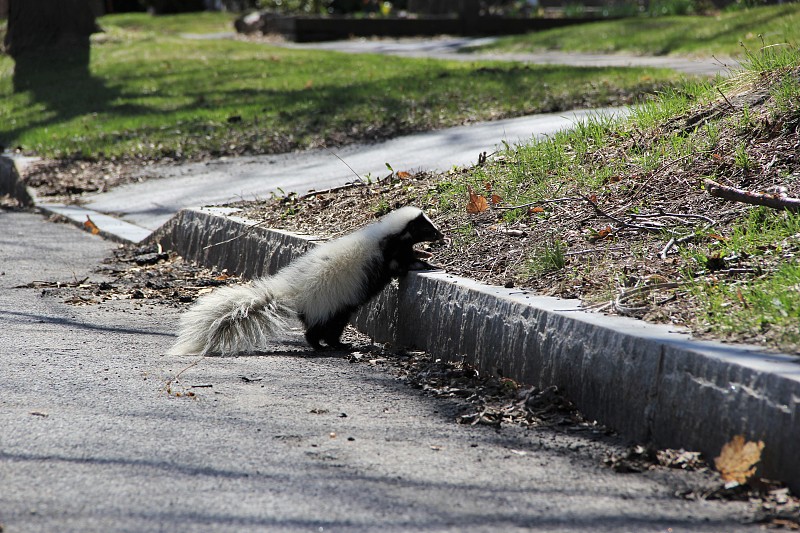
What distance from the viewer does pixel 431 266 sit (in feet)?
19.2

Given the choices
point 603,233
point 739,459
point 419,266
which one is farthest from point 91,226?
point 739,459

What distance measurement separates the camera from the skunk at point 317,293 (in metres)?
5.67

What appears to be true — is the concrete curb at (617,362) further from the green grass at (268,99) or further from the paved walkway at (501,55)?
the paved walkway at (501,55)

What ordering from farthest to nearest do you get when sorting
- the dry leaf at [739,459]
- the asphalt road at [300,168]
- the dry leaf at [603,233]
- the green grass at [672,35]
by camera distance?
the green grass at [672,35] < the asphalt road at [300,168] < the dry leaf at [603,233] < the dry leaf at [739,459]

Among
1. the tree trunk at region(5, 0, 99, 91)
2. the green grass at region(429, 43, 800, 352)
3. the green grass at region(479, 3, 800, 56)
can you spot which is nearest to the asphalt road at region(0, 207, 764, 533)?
the green grass at region(429, 43, 800, 352)

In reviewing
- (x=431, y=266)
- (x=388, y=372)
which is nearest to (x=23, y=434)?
(x=388, y=372)

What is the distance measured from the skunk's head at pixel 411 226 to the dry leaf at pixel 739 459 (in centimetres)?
280

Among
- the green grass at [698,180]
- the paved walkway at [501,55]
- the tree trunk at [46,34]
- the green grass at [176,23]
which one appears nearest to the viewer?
the green grass at [698,180]

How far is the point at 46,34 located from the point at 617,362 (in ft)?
67.4

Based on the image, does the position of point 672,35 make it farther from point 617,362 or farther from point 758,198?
point 617,362

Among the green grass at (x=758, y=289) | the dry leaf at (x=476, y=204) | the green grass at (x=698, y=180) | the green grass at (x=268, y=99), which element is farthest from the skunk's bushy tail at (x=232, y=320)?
the green grass at (x=268, y=99)

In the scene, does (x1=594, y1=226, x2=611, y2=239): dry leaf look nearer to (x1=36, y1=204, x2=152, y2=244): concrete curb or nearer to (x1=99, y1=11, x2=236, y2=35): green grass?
(x1=36, y1=204, x2=152, y2=244): concrete curb

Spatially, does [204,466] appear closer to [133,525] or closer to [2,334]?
[133,525]

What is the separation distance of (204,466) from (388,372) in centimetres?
181
